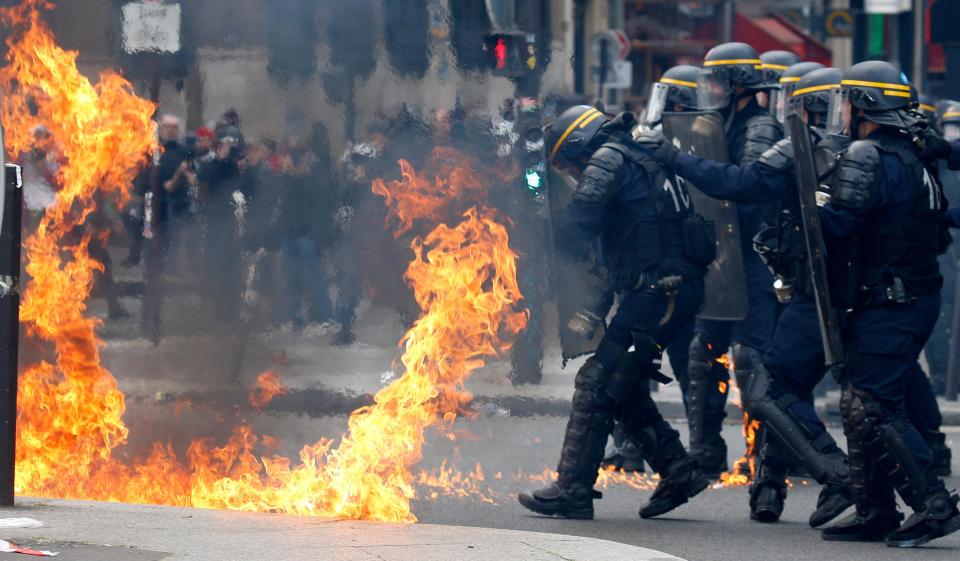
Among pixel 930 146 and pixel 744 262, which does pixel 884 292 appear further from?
pixel 744 262

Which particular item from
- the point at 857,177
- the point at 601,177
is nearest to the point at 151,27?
the point at 601,177

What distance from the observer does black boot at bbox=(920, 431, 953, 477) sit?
7512mm

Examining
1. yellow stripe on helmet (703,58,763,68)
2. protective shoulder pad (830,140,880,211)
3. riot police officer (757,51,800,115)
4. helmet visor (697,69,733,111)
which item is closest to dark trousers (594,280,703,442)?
protective shoulder pad (830,140,880,211)

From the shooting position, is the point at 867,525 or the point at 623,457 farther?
the point at 623,457

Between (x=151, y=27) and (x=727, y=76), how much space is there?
2.67 metres

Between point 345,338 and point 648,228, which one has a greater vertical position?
point 648,228

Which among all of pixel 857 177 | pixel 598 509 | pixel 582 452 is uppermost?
pixel 857 177

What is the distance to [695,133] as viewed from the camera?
7.67 metres

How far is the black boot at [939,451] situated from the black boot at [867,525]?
142 centimetres

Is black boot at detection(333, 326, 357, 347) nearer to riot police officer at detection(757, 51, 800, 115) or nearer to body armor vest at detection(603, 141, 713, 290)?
body armor vest at detection(603, 141, 713, 290)

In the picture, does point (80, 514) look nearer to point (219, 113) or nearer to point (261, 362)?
point (261, 362)

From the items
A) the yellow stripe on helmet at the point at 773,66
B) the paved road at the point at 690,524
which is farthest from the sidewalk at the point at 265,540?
the yellow stripe on helmet at the point at 773,66

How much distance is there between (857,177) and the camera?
5.82 meters

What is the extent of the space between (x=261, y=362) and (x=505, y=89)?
1529 millimetres
